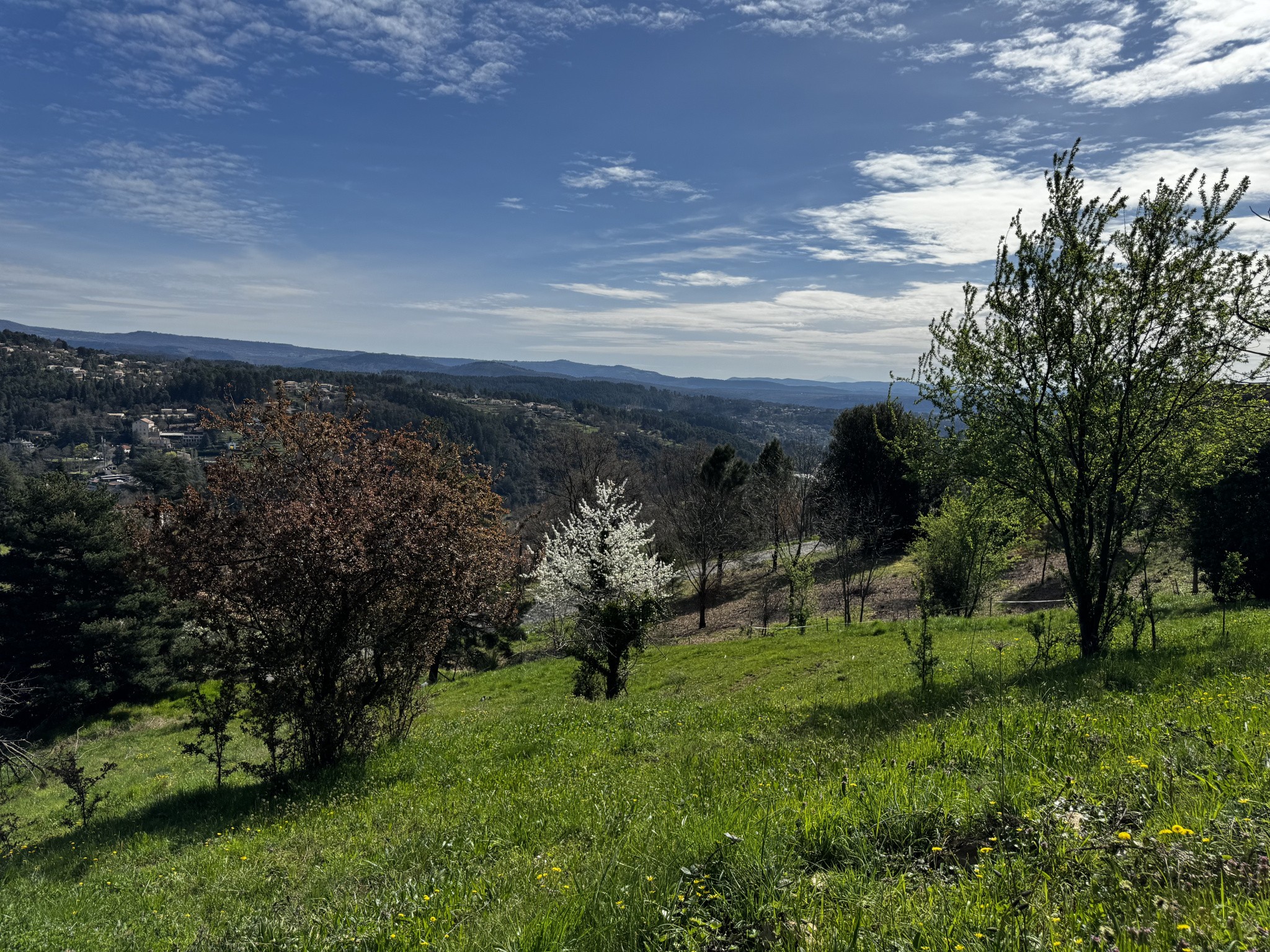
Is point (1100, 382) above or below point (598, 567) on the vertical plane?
above

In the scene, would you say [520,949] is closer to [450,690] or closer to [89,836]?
[89,836]

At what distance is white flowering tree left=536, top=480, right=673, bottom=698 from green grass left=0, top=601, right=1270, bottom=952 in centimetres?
688

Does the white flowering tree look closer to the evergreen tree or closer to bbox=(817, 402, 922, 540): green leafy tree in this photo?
the evergreen tree

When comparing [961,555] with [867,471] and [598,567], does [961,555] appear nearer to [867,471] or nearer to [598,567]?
[598,567]

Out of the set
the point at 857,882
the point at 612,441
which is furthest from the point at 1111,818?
the point at 612,441

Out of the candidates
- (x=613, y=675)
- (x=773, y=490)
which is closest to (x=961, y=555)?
(x=613, y=675)

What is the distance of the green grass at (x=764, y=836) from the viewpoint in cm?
296

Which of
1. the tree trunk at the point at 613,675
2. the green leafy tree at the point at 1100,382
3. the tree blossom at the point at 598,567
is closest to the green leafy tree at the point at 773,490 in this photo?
the tree blossom at the point at 598,567

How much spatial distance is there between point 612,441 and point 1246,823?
43.9 meters

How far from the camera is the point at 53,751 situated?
77.3ft

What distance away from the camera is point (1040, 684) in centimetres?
904

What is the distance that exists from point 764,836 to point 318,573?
8610mm

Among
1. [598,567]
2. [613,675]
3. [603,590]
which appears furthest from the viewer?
[598,567]

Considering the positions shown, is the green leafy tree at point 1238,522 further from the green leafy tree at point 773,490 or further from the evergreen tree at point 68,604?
the evergreen tree at point 68,604
